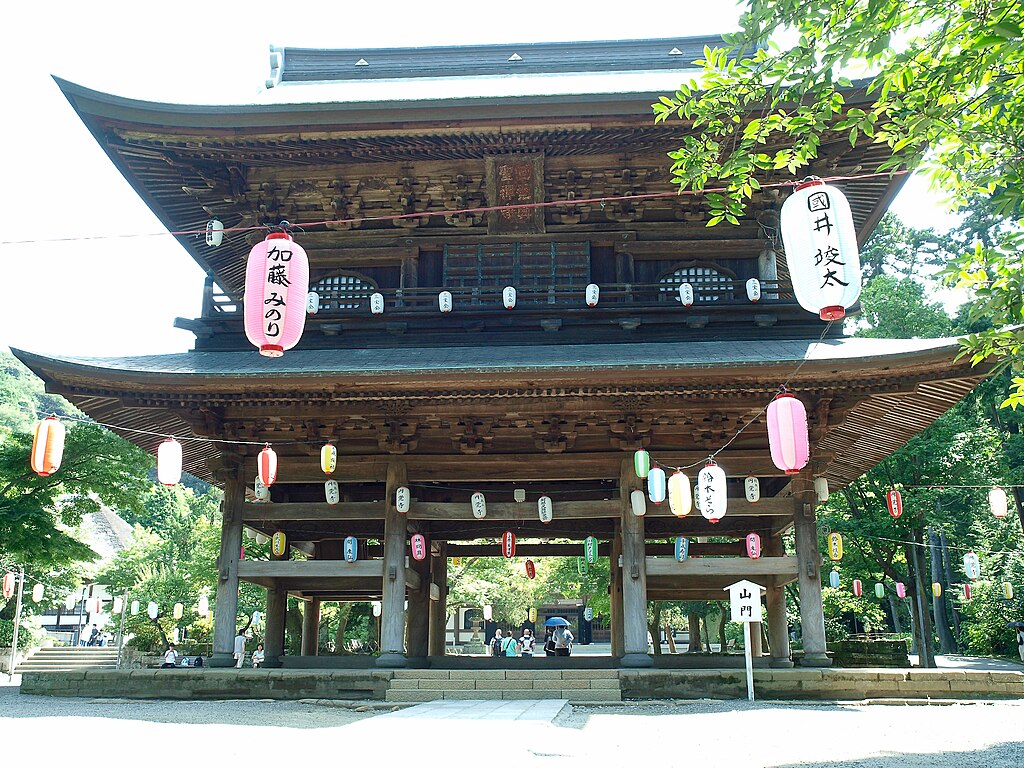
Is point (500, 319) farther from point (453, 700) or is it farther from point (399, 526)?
point (453, 700)

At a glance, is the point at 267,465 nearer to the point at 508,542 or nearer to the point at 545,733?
the point at 508,542

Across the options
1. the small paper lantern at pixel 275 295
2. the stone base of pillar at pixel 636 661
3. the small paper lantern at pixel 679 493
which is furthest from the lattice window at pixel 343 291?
the stone base of pillar at pixel 636 661

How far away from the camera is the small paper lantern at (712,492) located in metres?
13.3

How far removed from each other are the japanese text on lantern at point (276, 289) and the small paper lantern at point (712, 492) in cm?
674

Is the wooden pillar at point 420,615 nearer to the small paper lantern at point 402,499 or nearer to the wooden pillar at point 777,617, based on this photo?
the small paper lantern at point 402,499

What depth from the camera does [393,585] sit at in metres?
14.2

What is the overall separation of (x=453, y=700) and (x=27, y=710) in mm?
5872

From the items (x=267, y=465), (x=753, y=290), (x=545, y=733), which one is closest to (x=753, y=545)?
(x=753, y=290)

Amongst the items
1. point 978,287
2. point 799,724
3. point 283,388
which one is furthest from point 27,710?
point 978,287

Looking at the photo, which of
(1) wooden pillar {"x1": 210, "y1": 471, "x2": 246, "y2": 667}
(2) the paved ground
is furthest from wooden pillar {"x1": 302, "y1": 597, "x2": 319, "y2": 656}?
(2) the paved ground

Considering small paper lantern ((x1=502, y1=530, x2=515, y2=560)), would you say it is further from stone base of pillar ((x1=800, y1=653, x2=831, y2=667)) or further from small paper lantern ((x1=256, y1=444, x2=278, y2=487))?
stone base of pillar ((x1=800, y1=653, x2=831, y2=667))

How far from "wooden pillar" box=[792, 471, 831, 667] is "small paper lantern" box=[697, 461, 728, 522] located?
1635 millimetres

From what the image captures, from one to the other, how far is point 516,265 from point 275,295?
5.41 metres

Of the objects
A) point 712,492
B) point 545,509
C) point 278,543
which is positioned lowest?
point 278,543
